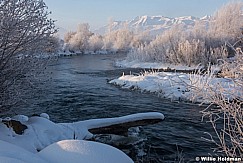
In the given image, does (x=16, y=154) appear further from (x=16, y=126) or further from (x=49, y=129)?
(x=49, y=129)

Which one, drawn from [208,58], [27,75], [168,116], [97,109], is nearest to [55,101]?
[97,109]

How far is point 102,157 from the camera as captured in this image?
320 cm

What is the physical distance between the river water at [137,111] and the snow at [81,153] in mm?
3478

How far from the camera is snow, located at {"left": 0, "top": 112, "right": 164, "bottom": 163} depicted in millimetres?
3184

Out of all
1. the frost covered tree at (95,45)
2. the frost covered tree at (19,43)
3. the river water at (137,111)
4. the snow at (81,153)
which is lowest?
the river water at (137,111)

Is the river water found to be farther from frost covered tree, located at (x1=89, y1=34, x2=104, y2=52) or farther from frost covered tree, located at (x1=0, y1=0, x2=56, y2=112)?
frost covered tree, located at (x1=89, y1=34, x2=104, y2=52)

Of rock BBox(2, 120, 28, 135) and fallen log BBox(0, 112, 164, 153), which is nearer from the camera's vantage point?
fallen log BBox(0, 112, 164, 153)

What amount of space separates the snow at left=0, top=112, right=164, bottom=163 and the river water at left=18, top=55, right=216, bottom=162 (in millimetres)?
726

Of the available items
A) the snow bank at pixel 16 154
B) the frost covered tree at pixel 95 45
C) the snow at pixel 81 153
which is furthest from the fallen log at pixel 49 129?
the frost covered tree at pixel 95 45

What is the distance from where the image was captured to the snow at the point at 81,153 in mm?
3166

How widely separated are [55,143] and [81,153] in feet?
1.54

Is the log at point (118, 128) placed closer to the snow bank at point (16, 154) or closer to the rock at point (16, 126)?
the rock at point (16, 126)

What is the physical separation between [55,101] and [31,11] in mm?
7402

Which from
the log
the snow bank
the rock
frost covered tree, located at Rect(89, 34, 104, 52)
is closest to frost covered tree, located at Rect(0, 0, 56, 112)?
the rock
